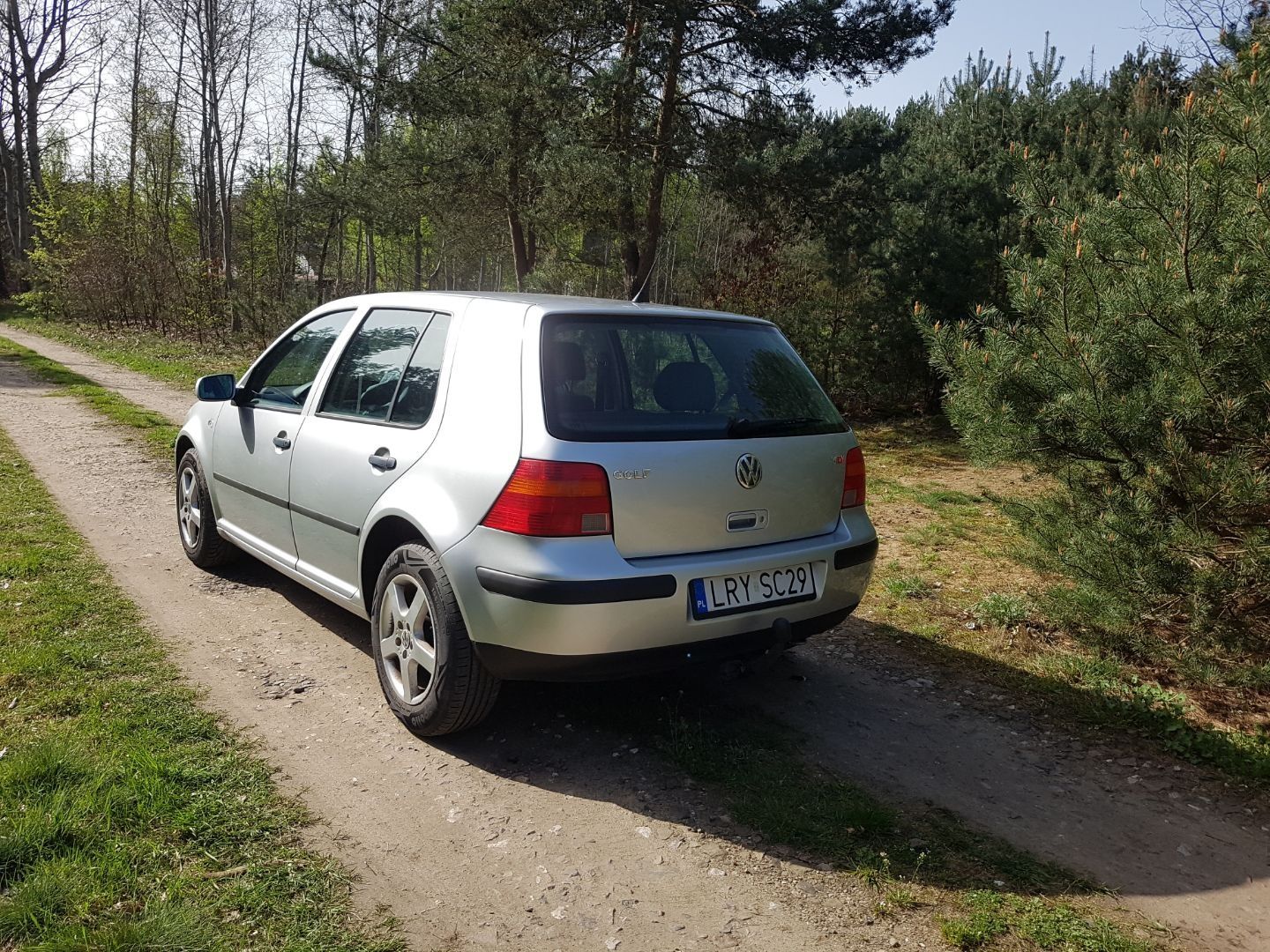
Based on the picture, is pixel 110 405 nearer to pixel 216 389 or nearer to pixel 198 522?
pixel 198 522

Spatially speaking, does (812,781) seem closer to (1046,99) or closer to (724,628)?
(724,628)

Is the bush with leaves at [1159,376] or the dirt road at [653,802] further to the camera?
the bush with leaves at [1159,376]

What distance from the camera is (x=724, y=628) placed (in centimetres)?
335

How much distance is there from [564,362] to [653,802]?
1.60 meters

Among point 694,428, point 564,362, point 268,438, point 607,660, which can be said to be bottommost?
point 607,660

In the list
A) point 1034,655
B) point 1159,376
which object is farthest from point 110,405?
point 1159,376

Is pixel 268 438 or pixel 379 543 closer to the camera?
pixel 379 543

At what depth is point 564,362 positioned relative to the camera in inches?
133

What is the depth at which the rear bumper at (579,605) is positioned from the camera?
3.08m

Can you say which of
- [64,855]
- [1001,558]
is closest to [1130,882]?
[64,855]

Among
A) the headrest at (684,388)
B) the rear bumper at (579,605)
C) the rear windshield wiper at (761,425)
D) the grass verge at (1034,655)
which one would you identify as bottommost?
the grass verge at (1034,655)

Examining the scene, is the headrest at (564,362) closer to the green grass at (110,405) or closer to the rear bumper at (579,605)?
the rear bumper at (579,605)

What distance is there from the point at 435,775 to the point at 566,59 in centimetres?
1298

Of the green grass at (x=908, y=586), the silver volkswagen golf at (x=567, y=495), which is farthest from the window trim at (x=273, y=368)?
the green grass at (x=908, y=586)
